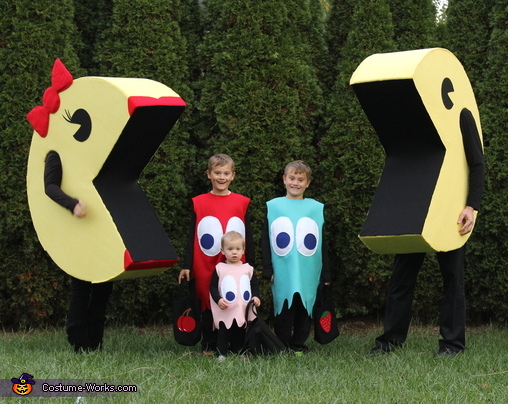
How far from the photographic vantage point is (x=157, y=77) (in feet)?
19.4

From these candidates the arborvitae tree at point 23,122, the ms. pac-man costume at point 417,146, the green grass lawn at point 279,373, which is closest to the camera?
the green grass lawn at point 279,373

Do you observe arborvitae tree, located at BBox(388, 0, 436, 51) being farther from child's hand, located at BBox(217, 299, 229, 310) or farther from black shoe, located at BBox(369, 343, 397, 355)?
child's hand, located at BBox(217, 299, 229, 310)

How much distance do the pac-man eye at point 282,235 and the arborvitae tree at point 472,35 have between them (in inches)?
86.7

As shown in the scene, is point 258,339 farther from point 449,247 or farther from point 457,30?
point 457,30

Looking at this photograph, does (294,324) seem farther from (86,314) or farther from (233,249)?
(86,314)

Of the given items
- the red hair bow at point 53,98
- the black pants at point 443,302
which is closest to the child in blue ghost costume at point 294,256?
the black pants at point 443,302

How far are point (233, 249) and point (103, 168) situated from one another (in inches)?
37.9

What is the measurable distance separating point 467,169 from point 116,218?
2.13 m

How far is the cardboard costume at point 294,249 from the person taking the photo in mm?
4844

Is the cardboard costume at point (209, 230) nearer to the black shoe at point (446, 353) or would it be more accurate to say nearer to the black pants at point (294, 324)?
the black pants at point (294, 324)

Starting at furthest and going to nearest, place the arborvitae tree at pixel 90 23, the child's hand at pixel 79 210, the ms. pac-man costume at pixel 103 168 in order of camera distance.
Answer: the arborvitae tree at pixel 90 23 < the child's hand at pixel 79 210 < the ms. pac-man costume at pixel 103 168

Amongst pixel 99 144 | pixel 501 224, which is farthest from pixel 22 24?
pixel 501 224

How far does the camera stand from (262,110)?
5.84 meters

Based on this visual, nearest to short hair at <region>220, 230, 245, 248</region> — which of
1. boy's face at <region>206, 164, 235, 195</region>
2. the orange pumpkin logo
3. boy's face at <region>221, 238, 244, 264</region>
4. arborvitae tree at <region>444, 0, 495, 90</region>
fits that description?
boy's face at <region>221, 238, 244, 264</region>
